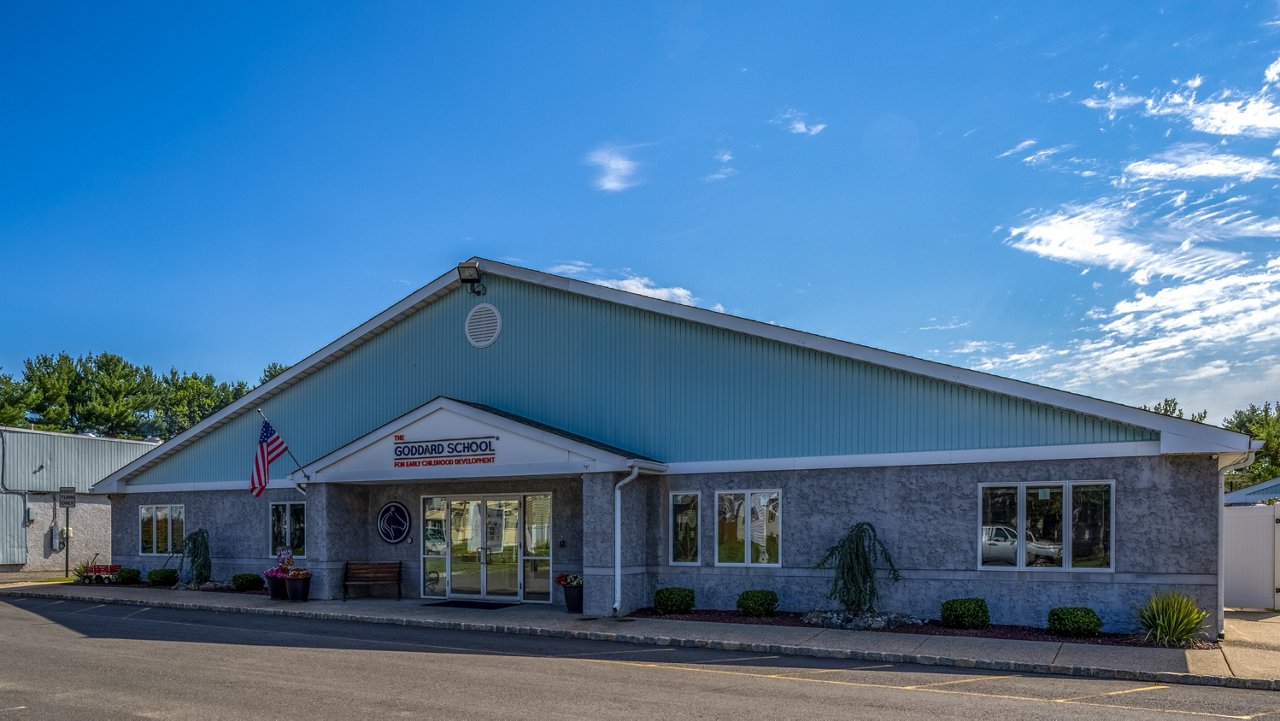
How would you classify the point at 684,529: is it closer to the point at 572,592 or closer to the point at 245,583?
the point at 572,592

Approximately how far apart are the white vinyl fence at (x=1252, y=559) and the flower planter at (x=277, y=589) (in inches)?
800

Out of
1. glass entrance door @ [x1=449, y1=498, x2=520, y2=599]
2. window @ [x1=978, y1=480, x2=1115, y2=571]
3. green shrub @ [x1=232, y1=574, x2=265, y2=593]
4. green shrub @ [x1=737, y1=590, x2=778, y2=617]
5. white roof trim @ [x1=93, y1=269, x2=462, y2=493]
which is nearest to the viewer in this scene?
window @ [x1=978, y1=480, x2=1115, y2=571]

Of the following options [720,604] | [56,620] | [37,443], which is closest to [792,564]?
[720,604]

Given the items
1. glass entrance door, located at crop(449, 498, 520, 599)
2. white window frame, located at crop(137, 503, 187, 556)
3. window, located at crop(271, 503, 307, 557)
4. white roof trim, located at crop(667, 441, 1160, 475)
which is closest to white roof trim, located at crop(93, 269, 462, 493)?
white window frame, located at crop(137, 503, 187, 556)

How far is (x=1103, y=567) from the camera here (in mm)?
16062

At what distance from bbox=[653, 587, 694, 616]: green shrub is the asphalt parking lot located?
2850 mm

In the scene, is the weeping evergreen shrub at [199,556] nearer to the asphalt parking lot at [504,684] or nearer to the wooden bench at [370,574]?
the wooden bench at [370,574]

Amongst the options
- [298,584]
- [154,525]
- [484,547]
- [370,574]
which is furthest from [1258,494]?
[154,525]

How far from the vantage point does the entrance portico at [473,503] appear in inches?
760

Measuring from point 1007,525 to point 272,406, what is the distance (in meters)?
Result: 18.5

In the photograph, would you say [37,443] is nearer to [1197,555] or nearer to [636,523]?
[636,523]

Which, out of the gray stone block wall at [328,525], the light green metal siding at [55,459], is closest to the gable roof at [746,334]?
the gray stone block wall at [328,525]

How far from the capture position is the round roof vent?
22.7 metres

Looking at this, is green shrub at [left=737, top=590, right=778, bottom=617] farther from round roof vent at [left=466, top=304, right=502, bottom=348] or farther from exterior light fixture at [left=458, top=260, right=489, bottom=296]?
exterior light fixture at [left=458, top=260, right=489, bottom=296]
